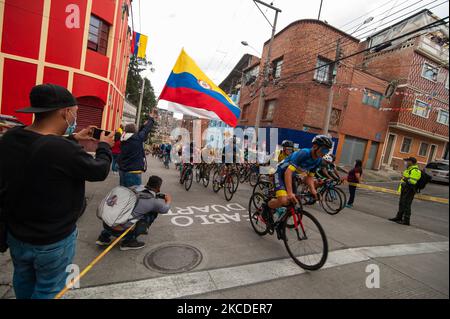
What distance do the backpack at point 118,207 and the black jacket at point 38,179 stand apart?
5.19 ft

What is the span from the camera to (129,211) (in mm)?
3291

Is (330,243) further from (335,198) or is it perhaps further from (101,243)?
(101,243)

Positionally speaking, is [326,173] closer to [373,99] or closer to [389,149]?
[373,99]

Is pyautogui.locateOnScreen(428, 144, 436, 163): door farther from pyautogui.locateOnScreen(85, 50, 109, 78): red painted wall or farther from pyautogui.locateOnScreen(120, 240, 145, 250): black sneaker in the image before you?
pyautogui.locateOnScreen(85, 50, 109, 78): red painted wall

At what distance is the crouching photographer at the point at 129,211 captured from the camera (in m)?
3.22

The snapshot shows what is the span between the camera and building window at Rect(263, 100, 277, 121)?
19.5m

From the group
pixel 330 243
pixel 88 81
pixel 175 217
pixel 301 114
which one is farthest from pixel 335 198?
pixel 88 81

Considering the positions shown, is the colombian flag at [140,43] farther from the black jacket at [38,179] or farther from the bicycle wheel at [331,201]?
the black jacket at [38,179]

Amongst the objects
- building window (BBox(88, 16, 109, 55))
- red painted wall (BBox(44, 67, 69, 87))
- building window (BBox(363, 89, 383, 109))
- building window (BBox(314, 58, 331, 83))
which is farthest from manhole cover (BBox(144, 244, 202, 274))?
building window (BBox(363, 89, 383, 109))

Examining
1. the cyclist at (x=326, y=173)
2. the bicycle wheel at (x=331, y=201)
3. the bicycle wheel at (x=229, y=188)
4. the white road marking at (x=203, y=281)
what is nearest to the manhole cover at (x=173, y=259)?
the white road marking at (x=203, y=281)

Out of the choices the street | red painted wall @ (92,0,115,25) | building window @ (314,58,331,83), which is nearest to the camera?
the street

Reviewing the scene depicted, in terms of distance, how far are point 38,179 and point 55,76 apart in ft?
43.4

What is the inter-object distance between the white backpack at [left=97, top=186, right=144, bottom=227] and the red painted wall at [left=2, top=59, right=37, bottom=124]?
444 inches

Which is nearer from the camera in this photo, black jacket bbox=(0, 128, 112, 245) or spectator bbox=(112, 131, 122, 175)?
black jacket bbox=(0, 128, 112, 245)
